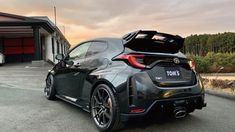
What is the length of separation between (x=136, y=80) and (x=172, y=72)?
691mm

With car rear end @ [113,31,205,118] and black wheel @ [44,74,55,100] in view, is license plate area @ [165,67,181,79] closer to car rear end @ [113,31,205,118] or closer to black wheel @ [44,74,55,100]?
car rear end @ [113,31,205,118]

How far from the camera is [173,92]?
4.57 metres

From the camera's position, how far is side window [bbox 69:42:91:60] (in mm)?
5952

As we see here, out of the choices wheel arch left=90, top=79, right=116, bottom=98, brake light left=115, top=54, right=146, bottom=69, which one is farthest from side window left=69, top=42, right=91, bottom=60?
brake light left=115, top=54, right=146, bottom=69

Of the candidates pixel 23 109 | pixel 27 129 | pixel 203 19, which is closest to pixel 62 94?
pixel 23 109

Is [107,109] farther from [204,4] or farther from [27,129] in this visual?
[204,4]

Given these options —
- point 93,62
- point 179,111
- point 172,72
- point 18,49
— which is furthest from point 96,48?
point 18,49

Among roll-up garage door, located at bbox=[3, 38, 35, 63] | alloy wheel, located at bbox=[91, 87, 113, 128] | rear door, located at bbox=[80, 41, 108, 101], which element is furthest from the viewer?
roll-up garage door, located at bbox=[3, 38, 35, 63]

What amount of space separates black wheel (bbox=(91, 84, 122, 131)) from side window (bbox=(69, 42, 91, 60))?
1.15 m

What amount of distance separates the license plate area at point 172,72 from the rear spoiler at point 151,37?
55 cm

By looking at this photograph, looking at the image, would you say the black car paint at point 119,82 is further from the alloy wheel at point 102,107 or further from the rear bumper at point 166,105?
the alloy wheel at point 102,107

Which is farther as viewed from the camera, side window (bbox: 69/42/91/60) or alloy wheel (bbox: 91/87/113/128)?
side window (bbox: 69/42/91/60)

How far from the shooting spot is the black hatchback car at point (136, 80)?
4.43 metres

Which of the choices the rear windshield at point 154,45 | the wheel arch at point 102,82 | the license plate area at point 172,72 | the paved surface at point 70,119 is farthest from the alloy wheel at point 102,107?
the license plate area at point 172,72
